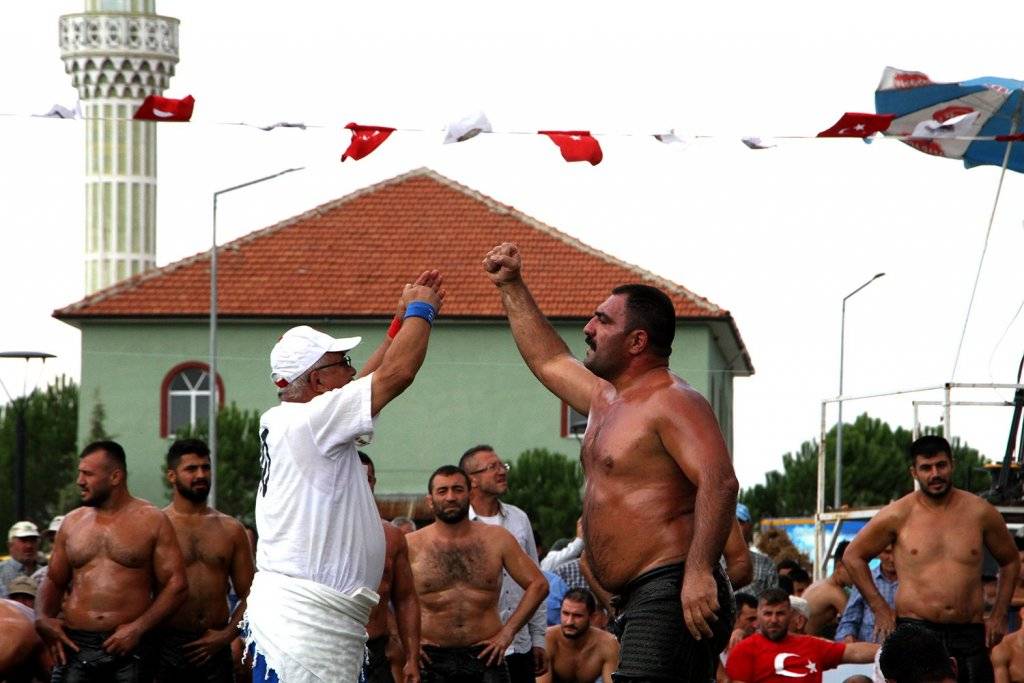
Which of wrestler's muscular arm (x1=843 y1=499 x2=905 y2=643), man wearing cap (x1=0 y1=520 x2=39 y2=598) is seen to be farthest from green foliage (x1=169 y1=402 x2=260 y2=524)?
wrestler's muscular arm (x1=843 y1=499 x2=905 y2=643)

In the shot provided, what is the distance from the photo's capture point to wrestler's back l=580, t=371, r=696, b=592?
784 cm

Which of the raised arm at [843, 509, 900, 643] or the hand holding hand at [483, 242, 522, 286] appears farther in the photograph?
the raised arm at [843, 509, 900, 643]

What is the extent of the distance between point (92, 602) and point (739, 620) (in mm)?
6048

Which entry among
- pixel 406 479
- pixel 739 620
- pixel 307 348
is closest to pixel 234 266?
pixel 406 479

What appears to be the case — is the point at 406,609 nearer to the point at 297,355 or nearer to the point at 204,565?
the point at 204,565

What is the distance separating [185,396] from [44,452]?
19075mm

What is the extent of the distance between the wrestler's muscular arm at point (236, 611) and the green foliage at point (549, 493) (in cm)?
4004

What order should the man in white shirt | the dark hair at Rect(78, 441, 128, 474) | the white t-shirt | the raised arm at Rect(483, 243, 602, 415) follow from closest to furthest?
the raised arm at Rect(483, 243, 602, 415), the white t-shirt, the dark hair at Rect(78, 441, 128, 474), the man in white shirt

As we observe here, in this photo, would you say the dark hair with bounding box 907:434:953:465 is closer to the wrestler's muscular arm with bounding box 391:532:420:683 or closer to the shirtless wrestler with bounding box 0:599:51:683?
the wrestler's muscular arm with bounding box 391:532:420:683

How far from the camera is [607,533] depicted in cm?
793

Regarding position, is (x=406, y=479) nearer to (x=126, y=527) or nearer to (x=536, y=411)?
(x=536, y=411)

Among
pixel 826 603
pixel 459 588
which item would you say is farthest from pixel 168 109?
pixel 826 603

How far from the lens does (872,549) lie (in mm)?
12828

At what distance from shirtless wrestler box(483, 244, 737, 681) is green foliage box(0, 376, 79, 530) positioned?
66.1 m
